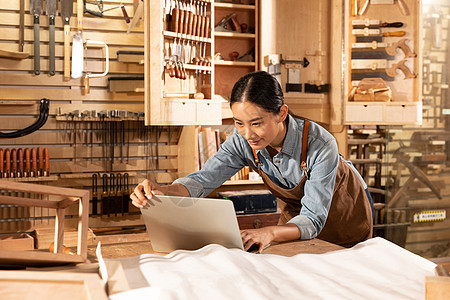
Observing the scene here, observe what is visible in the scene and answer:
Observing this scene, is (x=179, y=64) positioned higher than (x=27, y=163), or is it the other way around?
(x=179, y=64)

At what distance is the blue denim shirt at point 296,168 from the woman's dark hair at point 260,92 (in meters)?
0.17

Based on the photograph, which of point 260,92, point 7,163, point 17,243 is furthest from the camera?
point 7,163

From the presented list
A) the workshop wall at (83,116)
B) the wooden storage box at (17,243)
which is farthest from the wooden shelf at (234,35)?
the wooden storage box at (17,243)

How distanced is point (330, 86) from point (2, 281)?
444cm

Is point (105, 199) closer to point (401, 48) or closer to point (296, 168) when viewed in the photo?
point (296, 168)

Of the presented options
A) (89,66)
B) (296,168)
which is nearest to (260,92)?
(296,168)

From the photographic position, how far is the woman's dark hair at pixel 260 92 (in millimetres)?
2146

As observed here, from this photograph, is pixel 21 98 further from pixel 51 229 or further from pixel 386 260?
pixel 386 260

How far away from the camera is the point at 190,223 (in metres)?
1.75

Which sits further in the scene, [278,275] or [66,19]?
[66,19]

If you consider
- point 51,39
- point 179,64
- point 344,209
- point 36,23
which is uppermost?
point 36,23

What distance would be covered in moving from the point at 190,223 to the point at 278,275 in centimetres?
47

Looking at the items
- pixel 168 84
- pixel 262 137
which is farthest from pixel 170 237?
pixel 168 84

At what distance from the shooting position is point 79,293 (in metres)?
1.15
